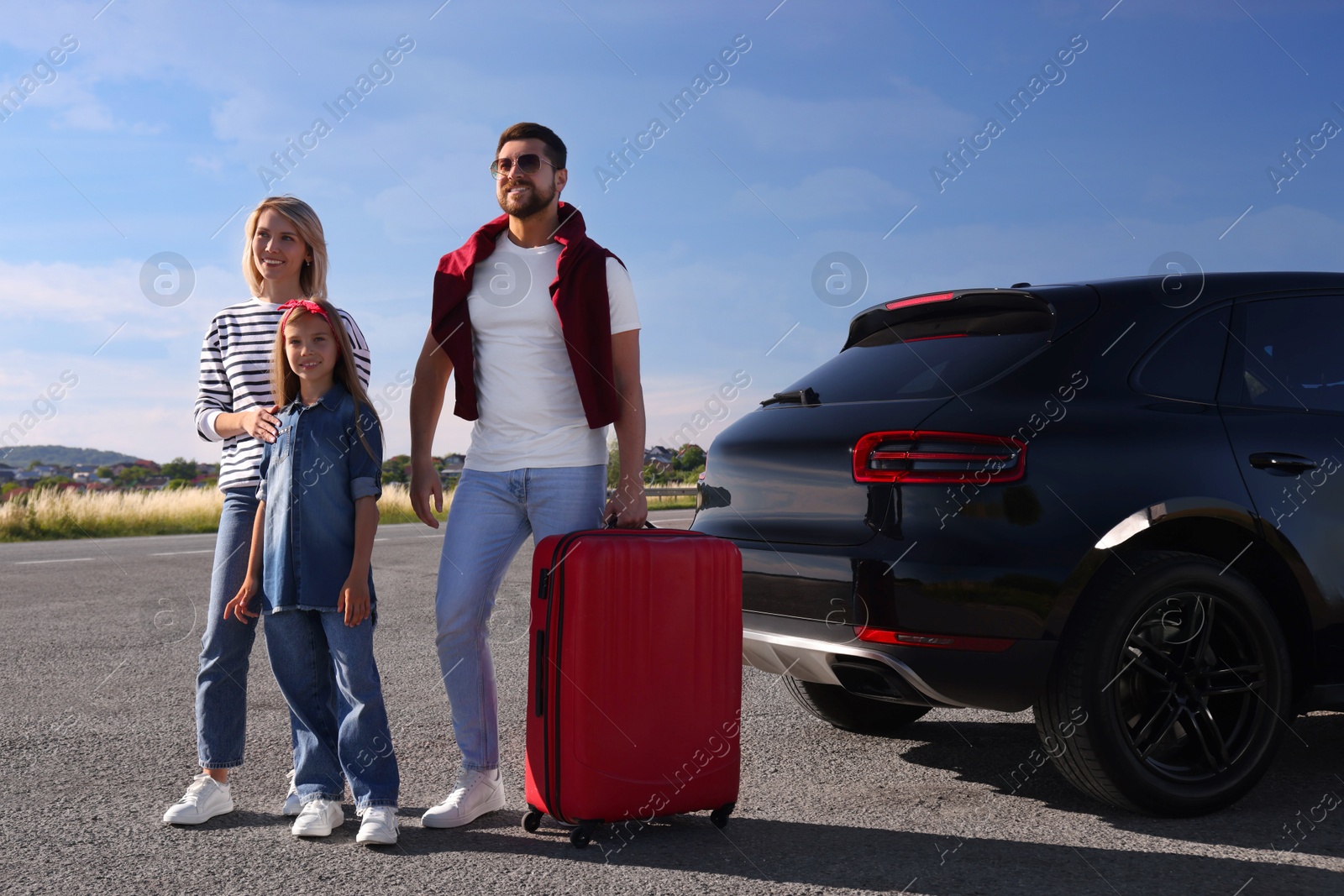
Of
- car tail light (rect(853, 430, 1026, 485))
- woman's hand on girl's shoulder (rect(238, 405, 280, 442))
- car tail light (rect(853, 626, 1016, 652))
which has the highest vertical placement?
woman's hand on girl's shoulder (rect(238, 405, 280, 442))

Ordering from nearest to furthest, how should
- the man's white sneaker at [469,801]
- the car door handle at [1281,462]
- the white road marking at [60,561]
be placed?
the man's white sneaker at [469,801], the car door handle at [1281,462], the white road marking at [60,561]

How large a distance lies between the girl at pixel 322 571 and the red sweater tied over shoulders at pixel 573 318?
0.32 metres

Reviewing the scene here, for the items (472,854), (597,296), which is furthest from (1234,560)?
(472,854)

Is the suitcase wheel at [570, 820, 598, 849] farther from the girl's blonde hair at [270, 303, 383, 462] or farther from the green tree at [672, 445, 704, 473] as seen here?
the green tree at [672, 445, 704, 473]

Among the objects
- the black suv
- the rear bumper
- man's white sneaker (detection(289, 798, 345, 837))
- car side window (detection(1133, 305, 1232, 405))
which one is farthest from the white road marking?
car side window (detection(1133, 305, 1232, 405))

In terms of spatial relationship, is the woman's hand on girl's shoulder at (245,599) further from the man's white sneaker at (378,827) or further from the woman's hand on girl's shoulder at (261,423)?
the man's white sneaker at (378,827)

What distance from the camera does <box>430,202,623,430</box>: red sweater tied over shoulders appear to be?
3422 millimetres

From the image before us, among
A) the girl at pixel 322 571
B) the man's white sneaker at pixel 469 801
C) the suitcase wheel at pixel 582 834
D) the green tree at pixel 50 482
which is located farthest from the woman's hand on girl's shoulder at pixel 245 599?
the green tree at pixel 50 482

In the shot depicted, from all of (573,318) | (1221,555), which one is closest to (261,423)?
(573,318)

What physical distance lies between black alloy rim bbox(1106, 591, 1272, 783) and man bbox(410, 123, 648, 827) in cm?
168

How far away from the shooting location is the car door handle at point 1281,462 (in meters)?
3.63

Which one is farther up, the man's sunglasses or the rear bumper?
the man's sunglasses

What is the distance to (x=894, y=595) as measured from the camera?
3.27 meters

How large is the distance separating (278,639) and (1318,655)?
346 cm
